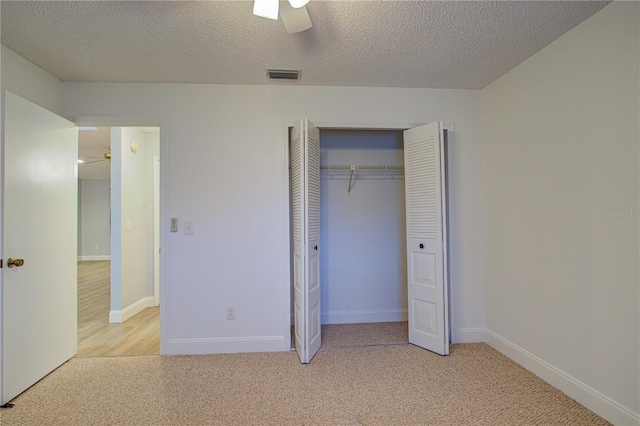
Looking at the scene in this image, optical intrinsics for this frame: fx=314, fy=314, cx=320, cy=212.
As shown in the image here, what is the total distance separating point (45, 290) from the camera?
2.41m

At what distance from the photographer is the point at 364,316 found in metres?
3.67

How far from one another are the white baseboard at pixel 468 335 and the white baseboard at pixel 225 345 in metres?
1.58

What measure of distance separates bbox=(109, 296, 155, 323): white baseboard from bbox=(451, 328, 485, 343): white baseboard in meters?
3.69

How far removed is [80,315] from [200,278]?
95.6 inches

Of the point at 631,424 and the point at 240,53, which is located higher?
the point at 240,53

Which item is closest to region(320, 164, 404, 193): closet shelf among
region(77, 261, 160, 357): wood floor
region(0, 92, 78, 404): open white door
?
region(0, 92, 78, 404): open white door

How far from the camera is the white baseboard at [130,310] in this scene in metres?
3.71

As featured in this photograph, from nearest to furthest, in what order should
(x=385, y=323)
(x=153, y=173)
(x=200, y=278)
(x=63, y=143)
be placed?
1. (x=63, y=143)
2. (x=200, y=278)
3. (x=385, y=323)
4. (x=153, y=173)

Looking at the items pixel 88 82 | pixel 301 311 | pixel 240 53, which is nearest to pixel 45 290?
pixel 88 82

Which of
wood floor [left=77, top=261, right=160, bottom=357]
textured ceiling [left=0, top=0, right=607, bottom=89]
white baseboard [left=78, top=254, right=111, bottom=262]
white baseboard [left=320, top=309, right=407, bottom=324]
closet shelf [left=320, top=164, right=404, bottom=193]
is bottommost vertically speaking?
wood floor [left=77, top=261, right=160, bottom=357]

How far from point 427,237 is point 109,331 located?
3.48m

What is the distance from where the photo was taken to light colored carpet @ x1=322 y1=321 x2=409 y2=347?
9.89ft

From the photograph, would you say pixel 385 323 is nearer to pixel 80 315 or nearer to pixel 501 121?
pixel 501 121

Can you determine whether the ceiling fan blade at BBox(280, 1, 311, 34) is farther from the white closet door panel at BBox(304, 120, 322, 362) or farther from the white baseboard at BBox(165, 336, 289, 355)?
the white baseboard at BBox(165, 336, 289, 355)
